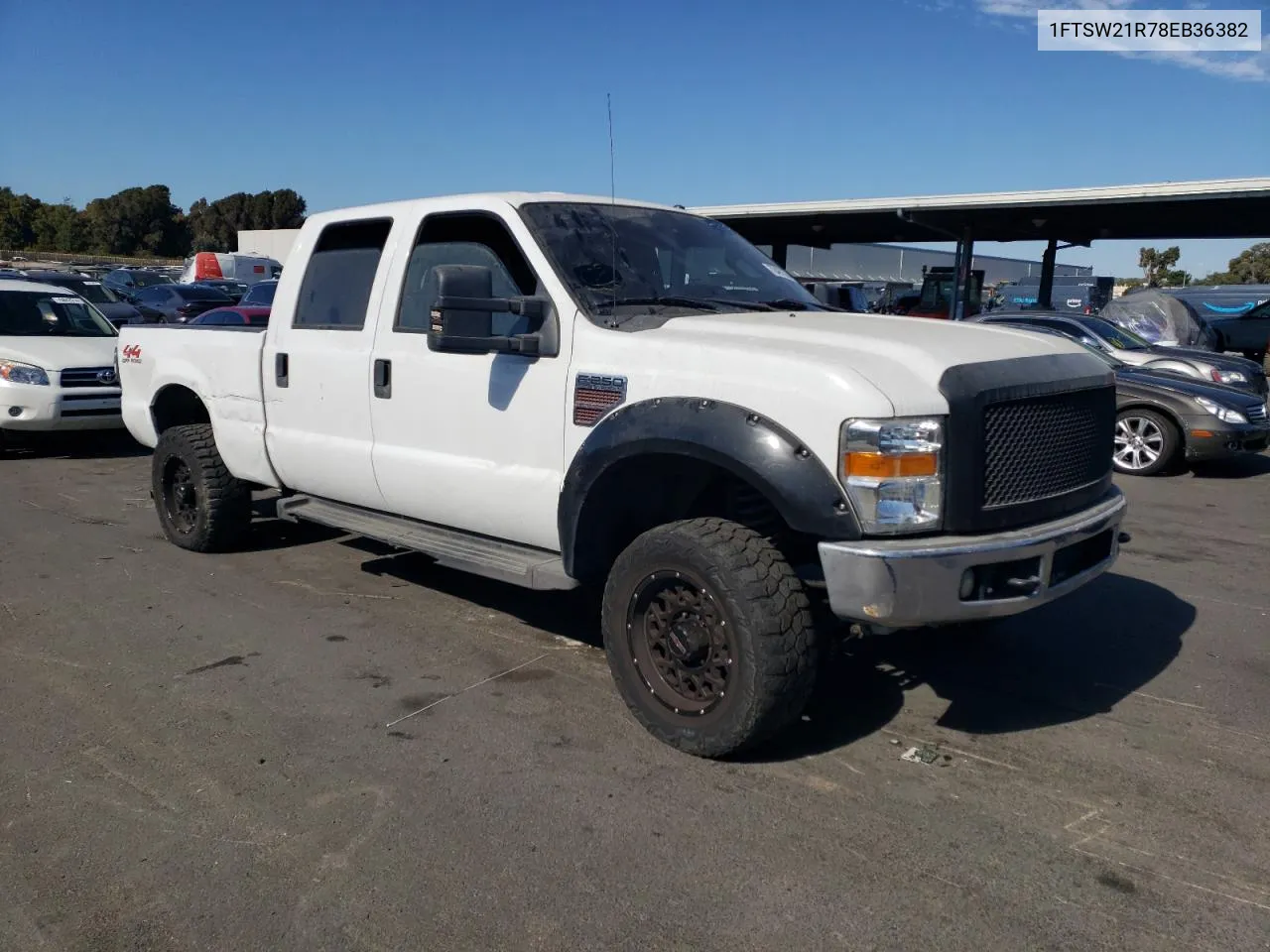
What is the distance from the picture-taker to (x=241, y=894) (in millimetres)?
2973

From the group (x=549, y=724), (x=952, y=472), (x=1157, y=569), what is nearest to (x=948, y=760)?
(x=952, y=472)

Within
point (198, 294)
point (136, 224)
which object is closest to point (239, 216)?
point (136, 224)

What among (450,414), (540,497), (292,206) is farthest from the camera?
(292,206)

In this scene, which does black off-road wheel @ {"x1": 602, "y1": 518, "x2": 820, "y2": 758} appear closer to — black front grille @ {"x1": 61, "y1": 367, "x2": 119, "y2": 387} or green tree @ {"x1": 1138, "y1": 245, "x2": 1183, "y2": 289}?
black front grille @ {"x1": 61, "y1": 367, "x2": 119, "y2": 387}

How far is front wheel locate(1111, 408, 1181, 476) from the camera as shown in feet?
33.5

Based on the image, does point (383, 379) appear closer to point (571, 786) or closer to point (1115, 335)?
point (571, 786)

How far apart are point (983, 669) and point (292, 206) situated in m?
90.5

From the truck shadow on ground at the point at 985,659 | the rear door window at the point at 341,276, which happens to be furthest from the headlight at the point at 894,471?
the rear door window at the point at 341,276

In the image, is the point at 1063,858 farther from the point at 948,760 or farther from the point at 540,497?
the point at 540,497

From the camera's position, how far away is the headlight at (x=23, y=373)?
10.2m

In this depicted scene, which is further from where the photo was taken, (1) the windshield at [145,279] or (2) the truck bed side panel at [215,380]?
(1) the windshield at [145,279]

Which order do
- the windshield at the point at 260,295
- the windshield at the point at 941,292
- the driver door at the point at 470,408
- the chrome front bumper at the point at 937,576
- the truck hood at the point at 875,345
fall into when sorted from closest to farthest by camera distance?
the chrome front bumper at the point at 937,576
the truck hood at the point at 875,345
the driver door at the point at 470,408
the windshield at the point at 260,295
the windshield at the point at 941,292

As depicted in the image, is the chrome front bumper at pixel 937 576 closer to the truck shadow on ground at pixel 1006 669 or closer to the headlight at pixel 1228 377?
the truck shadow on ground at pixel 1006 669

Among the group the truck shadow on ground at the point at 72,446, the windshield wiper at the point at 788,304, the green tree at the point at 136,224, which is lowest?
the truck shadow on ground at the point at 72,446
